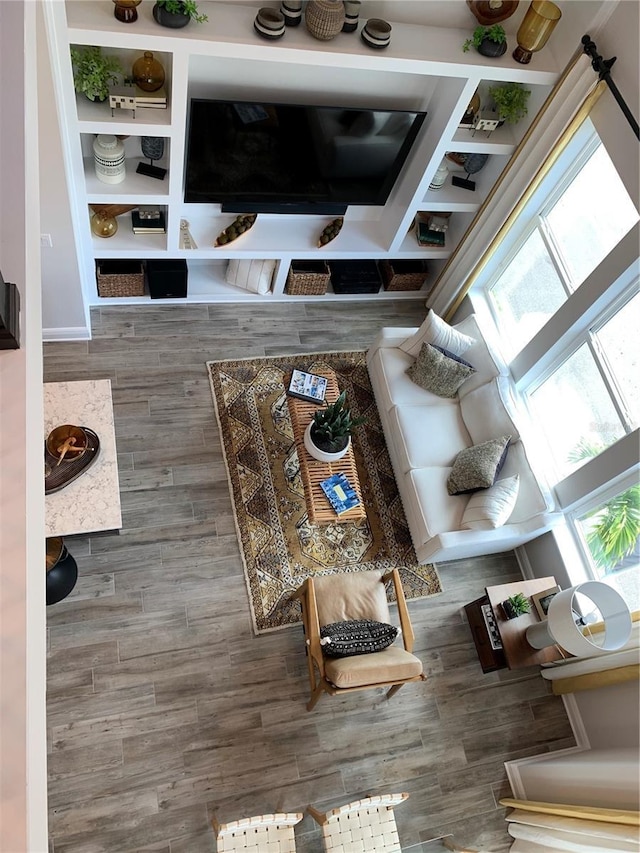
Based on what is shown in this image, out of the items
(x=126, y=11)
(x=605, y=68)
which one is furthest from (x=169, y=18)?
(x=605, y=68)

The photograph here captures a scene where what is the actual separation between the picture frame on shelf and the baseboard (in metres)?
3.19

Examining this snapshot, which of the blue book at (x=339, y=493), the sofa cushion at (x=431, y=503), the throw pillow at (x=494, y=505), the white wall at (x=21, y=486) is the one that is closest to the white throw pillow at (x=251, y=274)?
the blue book at (x=339, y=493)

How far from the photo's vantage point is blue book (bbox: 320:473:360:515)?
12.2ft

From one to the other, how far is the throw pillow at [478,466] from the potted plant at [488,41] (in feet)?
6.76

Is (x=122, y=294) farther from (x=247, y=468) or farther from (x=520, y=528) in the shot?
(x=520, y=528)

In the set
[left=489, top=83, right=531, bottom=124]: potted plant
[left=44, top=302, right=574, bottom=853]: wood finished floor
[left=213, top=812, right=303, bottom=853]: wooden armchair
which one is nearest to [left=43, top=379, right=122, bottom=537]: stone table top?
[left=44, top=302, right=574, bottom=853]: wood finished floor

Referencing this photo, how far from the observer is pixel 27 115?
2.04 m

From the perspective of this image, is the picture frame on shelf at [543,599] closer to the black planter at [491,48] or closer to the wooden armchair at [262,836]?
the wooden armchair at [262,836]

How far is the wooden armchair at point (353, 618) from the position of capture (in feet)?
9.49

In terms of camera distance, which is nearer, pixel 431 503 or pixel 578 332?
pixel 578 332

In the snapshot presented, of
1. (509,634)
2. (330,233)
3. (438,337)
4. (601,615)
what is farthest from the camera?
(330,233)

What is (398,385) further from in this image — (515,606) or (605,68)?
(605,68)

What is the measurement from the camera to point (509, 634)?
11.9ft

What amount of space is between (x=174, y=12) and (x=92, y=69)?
54 cm
